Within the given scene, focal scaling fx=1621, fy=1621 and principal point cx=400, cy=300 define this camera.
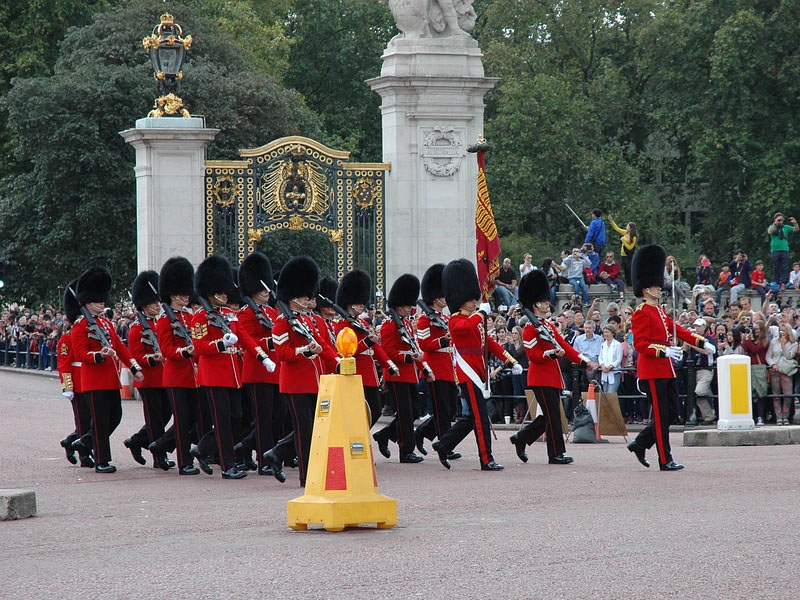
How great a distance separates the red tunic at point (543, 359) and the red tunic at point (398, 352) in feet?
3.62

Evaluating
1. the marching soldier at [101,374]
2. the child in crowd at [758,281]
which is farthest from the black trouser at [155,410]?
the child in crowd at [758,281]

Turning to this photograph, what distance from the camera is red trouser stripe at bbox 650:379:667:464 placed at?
12297 millimetres

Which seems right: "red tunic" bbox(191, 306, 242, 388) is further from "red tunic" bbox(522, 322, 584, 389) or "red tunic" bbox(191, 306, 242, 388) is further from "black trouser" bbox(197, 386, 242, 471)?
"red tunic" bbox(522, 322, 584, 389)

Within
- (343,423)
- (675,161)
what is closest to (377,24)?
(675,161)

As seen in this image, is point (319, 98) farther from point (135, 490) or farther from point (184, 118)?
point (135, 490)

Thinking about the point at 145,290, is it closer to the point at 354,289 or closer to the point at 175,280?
the point at 175,280

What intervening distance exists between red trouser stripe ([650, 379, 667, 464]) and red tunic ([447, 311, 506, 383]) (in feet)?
4.35

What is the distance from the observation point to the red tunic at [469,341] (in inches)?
504

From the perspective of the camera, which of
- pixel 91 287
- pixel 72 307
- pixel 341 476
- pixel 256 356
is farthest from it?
pixel 72 307

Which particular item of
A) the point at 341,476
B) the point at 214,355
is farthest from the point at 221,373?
the point at 341,476

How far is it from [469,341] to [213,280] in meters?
2.09

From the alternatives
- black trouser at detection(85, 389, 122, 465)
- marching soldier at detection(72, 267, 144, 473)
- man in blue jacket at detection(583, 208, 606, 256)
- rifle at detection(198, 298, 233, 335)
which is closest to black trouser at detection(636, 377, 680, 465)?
rifle at detection(198, 298, 233, 335)

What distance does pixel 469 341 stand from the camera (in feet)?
42.3

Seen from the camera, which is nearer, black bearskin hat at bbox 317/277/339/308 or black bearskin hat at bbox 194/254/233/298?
black bearskin hat at bbox 194/254/233/298
